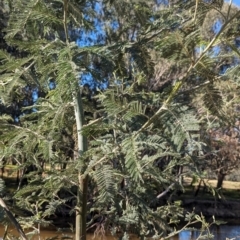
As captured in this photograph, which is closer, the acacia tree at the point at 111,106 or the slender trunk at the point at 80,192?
the acacia tree at the point at 111,106

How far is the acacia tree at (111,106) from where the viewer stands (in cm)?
133

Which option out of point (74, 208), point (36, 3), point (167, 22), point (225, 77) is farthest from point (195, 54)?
point (74, 208)

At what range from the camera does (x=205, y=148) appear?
1317 mm

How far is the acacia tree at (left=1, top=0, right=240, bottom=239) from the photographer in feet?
4.36

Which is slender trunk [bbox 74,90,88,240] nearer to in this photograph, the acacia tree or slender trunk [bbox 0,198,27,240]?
the acacia tree

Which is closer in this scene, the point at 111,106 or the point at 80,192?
the point at 111,106

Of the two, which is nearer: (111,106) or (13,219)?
(111,106)

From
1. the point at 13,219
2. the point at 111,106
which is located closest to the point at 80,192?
the point at 13,219

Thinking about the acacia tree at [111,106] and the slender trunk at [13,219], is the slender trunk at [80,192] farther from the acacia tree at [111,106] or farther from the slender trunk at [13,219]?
the slender trunk at [13,219]

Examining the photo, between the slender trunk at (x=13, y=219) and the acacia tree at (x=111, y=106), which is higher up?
the acacia tree at (x=111, y=106)

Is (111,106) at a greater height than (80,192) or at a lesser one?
greater

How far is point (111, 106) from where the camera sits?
53.4 inches

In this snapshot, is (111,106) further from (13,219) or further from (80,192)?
(13,219)

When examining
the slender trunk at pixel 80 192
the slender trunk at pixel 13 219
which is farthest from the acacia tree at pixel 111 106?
the slender trunk at pixel 13 219
